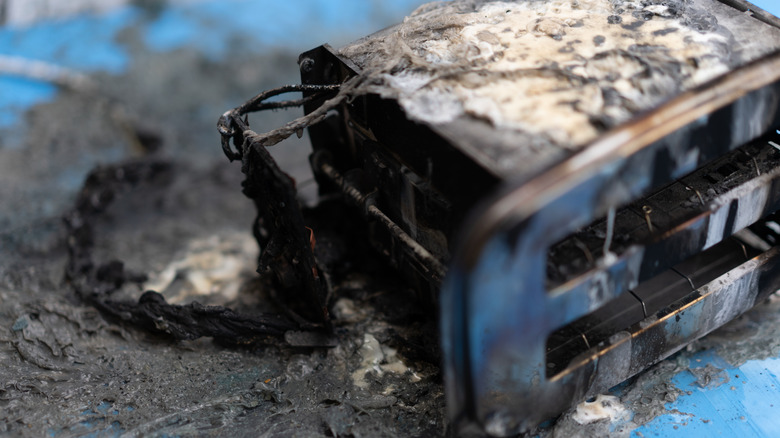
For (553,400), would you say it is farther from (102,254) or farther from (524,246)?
(102,254)

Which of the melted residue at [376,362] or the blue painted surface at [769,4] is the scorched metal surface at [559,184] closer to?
the melted residue at [376,362]

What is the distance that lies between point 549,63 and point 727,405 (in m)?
1.17

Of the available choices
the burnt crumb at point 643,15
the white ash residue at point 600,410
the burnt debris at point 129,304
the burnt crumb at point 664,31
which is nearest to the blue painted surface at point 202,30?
the burnt debris at point 129,304

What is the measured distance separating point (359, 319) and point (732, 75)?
1418mm

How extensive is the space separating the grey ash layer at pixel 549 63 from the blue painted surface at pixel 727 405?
3.16 feet

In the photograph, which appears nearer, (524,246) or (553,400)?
(524,246)

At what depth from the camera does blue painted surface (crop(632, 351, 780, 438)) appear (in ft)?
6.72

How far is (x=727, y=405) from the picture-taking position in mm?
2119

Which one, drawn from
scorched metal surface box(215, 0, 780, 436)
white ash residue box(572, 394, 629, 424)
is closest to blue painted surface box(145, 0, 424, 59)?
scorched metal surface box(215, 0, 780, 436)

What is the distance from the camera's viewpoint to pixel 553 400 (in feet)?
6.25

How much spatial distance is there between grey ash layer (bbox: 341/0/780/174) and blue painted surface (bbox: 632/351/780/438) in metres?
0.96

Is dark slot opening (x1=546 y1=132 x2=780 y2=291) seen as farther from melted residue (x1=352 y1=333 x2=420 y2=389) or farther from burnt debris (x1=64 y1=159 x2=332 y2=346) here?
burnt debris (x1=64 y1=159 x2=332 y2=346)

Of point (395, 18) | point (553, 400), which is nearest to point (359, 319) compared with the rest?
point (553, 400)

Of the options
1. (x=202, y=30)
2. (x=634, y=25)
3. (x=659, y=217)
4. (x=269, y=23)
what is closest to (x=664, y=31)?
(x=634, y=25)
